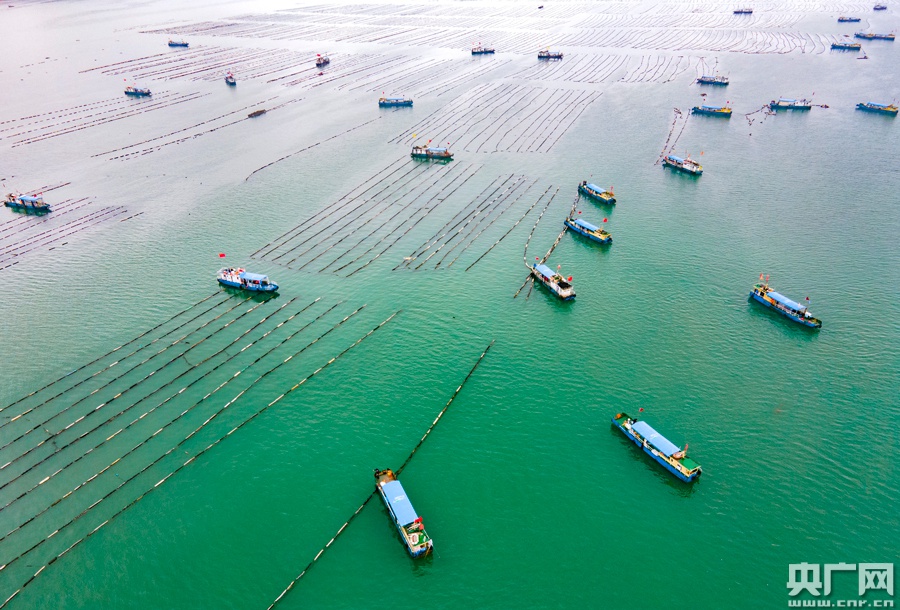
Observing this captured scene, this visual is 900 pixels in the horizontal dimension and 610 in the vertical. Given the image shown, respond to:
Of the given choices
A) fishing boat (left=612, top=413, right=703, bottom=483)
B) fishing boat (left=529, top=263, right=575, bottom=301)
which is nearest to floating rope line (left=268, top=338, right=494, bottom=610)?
fishing boat (left=529, top=263, right=575, bottom=301)

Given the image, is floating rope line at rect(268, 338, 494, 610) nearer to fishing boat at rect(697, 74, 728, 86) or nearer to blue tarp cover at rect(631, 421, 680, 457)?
blue tarp cover at rect(631, 421, 680, 457)

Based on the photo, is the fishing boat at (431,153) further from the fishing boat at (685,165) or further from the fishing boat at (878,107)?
the fishing boat at (878,107)

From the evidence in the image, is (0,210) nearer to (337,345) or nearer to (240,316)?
(240,316)

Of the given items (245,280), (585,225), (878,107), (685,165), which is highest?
(878,107)

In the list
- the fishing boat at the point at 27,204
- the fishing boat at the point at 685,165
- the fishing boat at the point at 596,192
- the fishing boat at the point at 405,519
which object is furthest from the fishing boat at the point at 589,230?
the fishing boat at the point at 27,204

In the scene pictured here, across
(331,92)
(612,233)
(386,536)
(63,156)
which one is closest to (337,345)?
(386,536)

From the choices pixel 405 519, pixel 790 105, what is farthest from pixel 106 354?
pixel 790 105

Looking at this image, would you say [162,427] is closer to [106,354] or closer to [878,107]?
[106,354]
